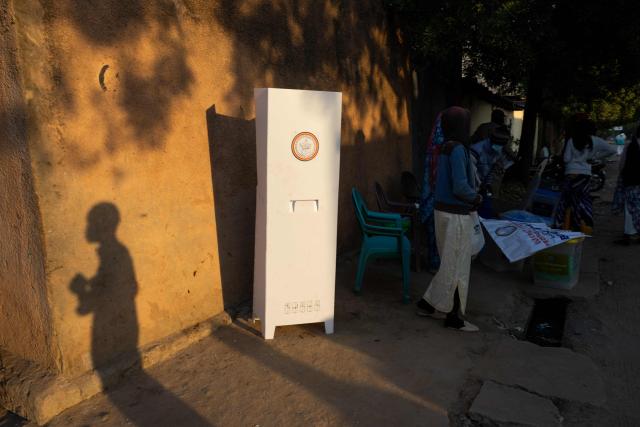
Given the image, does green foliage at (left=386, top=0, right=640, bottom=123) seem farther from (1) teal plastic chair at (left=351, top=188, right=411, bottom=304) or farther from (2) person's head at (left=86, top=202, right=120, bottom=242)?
(2) person's head at (left=86, top=202, right=120, bottom=242)

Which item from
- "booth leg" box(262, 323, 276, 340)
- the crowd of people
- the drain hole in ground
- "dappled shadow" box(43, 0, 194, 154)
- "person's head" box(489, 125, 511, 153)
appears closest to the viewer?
"dappled shadow" box(43, 0, 194, 154)

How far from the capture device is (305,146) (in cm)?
347

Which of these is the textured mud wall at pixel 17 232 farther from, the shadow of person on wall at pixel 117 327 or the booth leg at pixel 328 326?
the booth leg at pixel 328 326

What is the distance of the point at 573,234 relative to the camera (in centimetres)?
491

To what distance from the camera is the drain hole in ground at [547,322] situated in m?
4.20

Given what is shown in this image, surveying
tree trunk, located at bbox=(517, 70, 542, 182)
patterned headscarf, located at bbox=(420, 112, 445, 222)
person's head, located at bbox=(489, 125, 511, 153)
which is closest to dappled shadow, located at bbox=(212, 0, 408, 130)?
patterned headscarf, located at bbox=(420, 112, 445, 222)

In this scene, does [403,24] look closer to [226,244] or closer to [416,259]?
[416,259]

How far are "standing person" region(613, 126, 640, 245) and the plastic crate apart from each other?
2134 mm

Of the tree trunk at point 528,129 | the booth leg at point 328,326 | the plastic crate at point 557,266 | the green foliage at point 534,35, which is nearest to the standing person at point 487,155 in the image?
the plastic crate at point 557,266

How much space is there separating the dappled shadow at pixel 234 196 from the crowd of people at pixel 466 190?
1.51m

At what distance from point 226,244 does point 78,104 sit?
61.9 inches

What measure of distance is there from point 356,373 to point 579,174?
4939 mm

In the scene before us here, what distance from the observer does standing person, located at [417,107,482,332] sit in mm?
3762

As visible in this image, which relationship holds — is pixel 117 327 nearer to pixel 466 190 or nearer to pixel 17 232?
pixel 17 232
